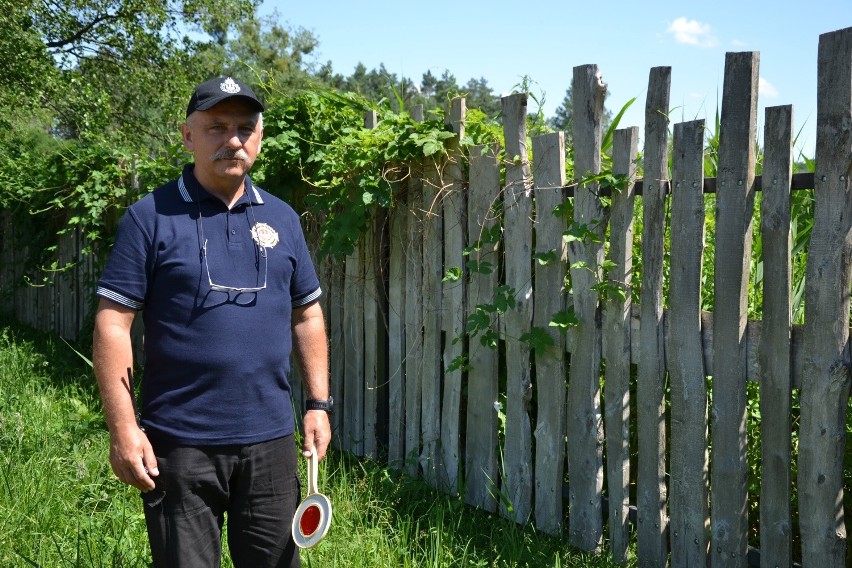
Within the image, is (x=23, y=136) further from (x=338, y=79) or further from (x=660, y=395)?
Result: (x=338, y=79)

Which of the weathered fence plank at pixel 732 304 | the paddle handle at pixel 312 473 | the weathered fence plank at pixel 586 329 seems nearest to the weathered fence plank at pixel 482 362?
the weathered fence plank at pixel 586 329

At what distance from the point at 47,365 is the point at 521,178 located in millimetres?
5288

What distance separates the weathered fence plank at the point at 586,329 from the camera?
365 cm

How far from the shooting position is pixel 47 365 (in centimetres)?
746

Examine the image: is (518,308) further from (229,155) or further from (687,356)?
(229,155)

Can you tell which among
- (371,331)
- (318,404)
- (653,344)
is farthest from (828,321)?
(371,331)

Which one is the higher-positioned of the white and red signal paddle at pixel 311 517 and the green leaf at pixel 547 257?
the green leaf at pixel 547 257

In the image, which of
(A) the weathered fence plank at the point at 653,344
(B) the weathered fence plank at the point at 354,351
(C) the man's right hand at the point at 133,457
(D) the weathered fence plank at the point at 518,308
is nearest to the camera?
(C) the man's right hand at the point at 133,457

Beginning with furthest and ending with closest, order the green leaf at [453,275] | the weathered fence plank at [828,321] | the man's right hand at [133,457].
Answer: the green leaf at [453,275]
the weathered fence plank at [828,321]
the man's right hand at [133,457]

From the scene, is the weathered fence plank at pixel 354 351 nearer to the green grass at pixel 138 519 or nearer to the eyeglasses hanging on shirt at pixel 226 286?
the green grass at pixel 138 519

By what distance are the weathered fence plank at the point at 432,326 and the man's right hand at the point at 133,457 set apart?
2.28m

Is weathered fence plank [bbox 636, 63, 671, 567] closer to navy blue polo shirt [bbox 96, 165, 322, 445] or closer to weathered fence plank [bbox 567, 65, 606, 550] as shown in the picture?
weathered fence plank [bbox 567, 65, 606, 550]

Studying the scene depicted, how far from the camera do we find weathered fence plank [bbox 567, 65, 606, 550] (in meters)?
3.65

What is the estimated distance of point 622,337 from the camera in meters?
3.55
